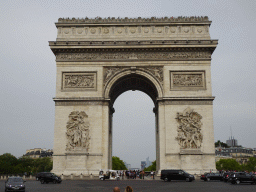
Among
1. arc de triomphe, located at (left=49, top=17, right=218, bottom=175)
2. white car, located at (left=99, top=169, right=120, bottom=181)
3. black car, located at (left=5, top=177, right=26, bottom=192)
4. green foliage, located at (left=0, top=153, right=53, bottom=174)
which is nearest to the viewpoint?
black car, located at (left=5, top=177, right=26, bottom=192)

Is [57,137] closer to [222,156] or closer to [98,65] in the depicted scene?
[98,65]

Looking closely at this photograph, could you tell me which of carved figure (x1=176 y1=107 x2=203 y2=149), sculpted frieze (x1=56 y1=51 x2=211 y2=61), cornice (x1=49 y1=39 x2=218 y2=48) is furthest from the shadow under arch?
carved figure (x1=176 y1=107 x2=203 y2=149)

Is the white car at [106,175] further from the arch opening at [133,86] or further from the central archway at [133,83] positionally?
the arch opening at [133,86]

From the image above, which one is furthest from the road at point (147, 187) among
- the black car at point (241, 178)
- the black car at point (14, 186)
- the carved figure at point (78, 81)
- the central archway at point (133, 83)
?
the carved figure at point (78, 81)

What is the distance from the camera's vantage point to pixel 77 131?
29.7 metres

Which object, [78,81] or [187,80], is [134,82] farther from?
[78,81]

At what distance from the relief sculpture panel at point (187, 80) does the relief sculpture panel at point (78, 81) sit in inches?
309

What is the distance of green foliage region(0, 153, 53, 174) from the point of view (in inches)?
2885

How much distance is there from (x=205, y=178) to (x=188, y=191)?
1179 cm

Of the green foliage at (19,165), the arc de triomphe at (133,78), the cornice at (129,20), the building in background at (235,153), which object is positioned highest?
the cornice at (129,20)

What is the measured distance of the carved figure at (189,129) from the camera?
29344 millimetres

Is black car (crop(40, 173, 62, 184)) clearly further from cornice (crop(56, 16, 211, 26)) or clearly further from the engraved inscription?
cornice (crop(56, 16, 211, 26))

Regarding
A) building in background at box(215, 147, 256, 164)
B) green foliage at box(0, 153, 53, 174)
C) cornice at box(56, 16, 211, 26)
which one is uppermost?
cornice at box(56, 16, 211, 26)

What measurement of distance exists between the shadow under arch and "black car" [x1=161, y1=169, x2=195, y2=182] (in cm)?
745
